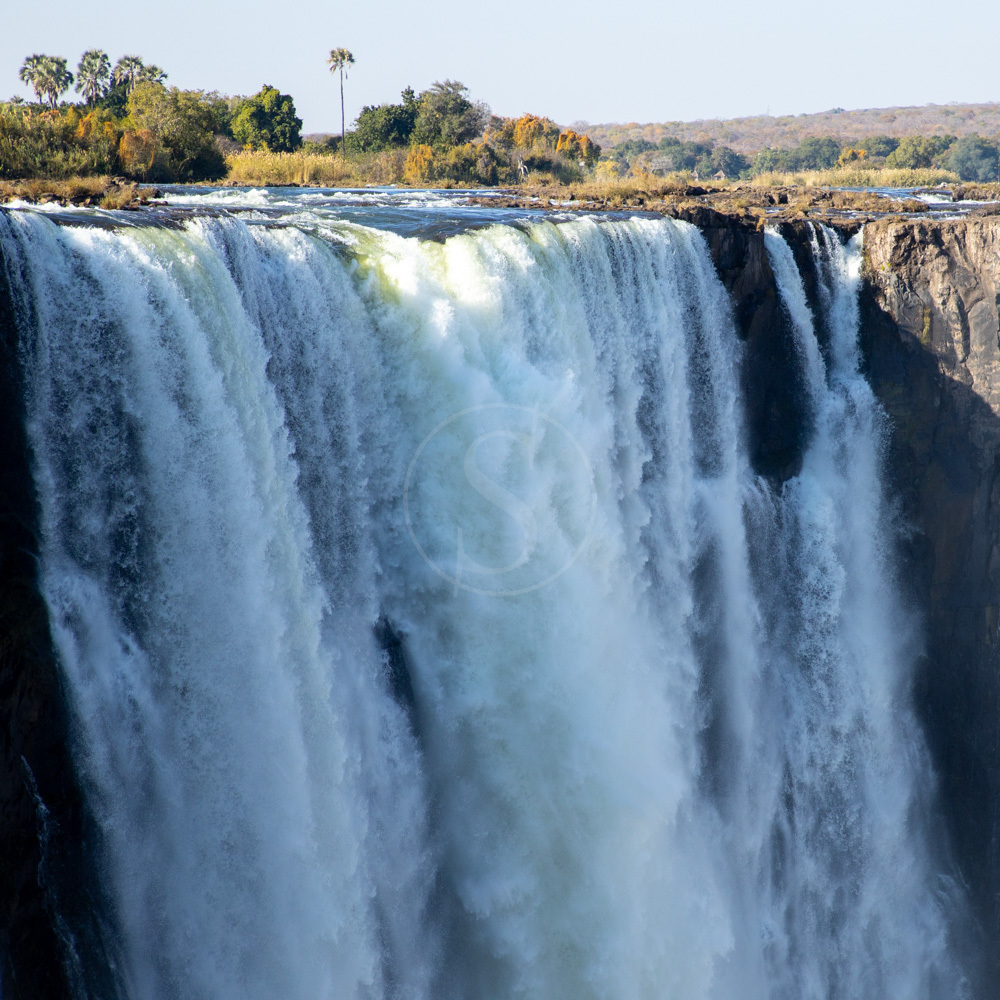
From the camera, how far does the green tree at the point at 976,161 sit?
2174 inches

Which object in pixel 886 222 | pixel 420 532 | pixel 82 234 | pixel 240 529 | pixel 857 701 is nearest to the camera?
pixel 82 234

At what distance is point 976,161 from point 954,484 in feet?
160

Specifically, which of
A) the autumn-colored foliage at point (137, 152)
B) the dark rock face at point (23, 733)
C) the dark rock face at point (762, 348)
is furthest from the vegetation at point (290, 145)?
the dark rock face at point (23, 733)

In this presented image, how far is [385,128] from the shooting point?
3675cm

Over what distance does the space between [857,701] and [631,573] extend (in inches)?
206

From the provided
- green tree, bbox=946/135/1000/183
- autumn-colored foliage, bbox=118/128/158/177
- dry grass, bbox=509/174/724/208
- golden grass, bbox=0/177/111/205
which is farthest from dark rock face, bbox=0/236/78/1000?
green tree, bbox=946/135/1000/183

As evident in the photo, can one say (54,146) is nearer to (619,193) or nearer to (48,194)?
(48,194)

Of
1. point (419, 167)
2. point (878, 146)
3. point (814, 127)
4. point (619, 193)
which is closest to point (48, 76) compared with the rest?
point (419, 167)

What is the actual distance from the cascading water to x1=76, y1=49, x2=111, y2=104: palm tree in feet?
94.5

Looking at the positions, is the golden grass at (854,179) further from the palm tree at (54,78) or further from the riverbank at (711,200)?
the palm tree at (54,78)

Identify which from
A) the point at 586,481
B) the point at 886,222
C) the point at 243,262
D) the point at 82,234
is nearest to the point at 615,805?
the point at 586,481

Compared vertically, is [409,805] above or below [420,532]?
below

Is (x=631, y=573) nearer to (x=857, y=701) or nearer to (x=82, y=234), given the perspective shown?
(x=857, y=701)

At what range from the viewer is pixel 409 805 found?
10188 mm
